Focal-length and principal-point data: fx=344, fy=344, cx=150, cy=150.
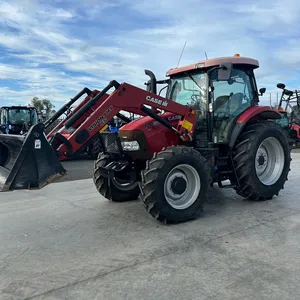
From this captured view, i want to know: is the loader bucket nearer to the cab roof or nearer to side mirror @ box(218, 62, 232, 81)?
side mirror @ box(218, 62, 232, 81)

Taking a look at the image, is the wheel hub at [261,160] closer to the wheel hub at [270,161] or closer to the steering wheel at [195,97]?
the wheel hub at [270,161]

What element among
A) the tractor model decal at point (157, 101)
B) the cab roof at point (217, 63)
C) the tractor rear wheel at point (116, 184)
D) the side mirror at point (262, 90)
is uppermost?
the cab roof at point (217, 63)

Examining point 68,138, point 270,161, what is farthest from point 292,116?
point 68,138

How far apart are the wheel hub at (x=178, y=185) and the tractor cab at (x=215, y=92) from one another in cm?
108

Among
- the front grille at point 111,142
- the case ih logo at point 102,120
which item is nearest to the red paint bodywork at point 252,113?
the front grille at point 111,142

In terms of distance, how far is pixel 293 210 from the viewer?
5.54 meters

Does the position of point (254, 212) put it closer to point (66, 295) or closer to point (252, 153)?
point (252, 153)

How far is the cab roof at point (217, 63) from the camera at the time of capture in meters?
5.53

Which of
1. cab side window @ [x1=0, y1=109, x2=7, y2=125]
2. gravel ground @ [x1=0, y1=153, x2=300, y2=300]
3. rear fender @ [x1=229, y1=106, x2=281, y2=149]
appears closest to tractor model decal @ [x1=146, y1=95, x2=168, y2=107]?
rear fender @ [x1=229, y1=106, x2=281, y2=149]

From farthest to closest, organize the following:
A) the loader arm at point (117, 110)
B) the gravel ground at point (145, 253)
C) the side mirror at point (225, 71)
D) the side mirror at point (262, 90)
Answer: the side mirror at point (262, 90) → the side mirror at point (225, 71) → the loader arm at point (117, 110) → the gravel ground at point (145, 253)

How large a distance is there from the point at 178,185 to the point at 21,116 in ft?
45.2

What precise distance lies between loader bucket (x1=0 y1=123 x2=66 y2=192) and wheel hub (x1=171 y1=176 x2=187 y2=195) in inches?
62.1

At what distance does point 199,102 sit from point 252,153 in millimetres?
1222

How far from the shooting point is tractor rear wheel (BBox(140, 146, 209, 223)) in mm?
4656
